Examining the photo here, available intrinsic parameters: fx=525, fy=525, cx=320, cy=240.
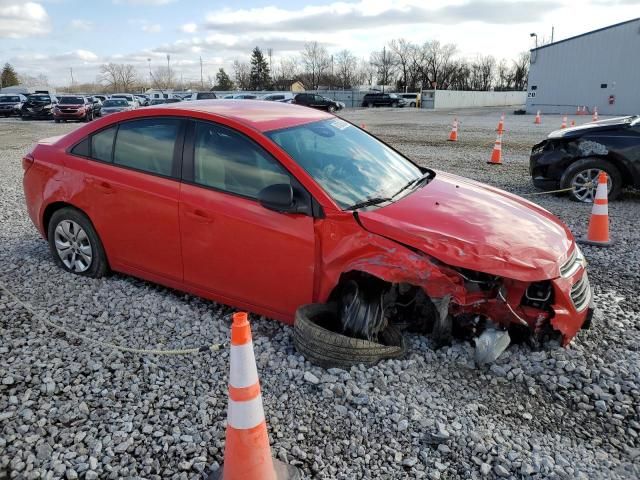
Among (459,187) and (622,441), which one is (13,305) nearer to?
(459,187)

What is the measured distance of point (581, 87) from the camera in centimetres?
3997

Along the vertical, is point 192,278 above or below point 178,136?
below

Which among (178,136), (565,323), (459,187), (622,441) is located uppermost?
(178,136)

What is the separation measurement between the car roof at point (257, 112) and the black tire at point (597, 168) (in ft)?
16.5

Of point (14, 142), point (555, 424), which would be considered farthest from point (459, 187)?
point (14, 142)

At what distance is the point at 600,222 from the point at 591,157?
228 cm

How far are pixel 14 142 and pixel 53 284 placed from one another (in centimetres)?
1721

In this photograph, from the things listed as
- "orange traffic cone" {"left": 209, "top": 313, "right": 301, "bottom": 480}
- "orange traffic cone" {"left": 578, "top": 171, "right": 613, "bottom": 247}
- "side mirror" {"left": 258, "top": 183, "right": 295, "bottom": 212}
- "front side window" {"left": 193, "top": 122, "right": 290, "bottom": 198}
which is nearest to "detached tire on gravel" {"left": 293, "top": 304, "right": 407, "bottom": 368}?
"side mirror" {"left": 258, "top": 183, "right": 295, "bottom": 212}

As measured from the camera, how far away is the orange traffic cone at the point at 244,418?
86.3 inches

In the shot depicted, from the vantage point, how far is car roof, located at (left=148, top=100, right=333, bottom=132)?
12.8ft

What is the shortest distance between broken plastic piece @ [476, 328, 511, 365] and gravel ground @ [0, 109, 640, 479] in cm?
9

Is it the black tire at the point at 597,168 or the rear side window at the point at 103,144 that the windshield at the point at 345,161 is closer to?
the rear side window at the point at 103,144

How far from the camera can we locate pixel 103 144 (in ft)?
14.6

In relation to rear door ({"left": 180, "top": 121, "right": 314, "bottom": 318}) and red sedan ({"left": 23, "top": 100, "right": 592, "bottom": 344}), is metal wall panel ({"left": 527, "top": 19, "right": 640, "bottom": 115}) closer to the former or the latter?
red sedan ({"left": 23, "top": 100, "right": 592, "bottom": 344})
